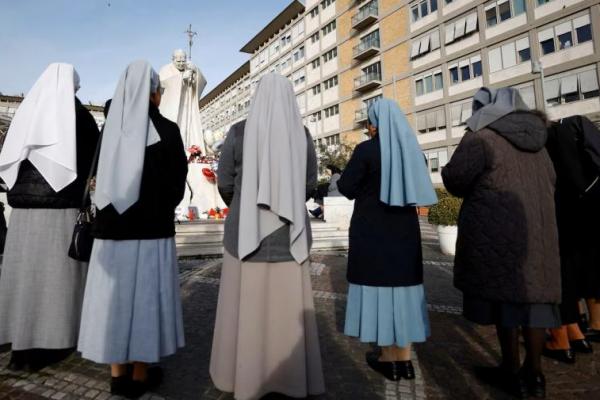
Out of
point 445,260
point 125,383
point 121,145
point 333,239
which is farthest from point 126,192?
point 333,239

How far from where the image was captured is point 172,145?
96.6 inches

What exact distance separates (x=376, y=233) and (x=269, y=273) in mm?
875

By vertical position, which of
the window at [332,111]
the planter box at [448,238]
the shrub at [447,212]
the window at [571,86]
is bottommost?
the planter box at [448,238]

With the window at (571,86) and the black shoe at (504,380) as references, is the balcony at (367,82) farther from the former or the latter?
the black shoe at (504,380)

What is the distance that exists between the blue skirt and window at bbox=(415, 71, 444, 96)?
88.9ft

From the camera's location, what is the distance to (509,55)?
880 inches

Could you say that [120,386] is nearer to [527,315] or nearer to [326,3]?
[527,315]

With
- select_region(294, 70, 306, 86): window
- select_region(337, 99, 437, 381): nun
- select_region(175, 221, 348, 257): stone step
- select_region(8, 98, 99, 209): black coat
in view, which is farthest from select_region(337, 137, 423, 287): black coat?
select_region(294, 70, 306, 86): window

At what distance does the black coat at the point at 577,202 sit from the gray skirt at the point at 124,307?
2981mm

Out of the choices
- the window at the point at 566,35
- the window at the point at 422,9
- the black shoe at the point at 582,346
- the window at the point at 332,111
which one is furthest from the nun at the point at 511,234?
the window at the point at 332,111

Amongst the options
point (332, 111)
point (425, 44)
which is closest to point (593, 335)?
point (425, 44)

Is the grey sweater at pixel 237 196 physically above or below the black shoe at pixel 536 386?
above

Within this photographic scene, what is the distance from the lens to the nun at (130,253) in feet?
7.12

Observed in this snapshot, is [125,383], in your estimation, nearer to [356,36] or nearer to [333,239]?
[333,239]
